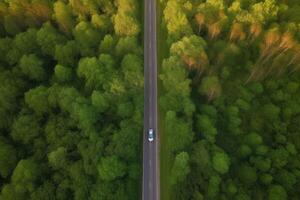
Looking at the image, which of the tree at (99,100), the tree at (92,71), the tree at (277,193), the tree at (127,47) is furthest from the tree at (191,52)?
the tree at (277,193)

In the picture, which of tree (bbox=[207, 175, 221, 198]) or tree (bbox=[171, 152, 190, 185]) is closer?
tree (bbox=[171, 152, 190, 185])

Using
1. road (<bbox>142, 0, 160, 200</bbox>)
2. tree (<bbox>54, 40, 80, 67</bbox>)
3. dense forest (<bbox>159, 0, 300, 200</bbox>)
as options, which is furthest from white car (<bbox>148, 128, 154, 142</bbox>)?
tree (<bbox>54, 40, 80, 67</bbox>)

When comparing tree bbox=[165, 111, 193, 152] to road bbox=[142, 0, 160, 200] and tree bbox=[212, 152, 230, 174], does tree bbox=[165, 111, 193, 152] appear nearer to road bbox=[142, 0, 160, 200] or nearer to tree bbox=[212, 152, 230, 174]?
road bbox=[142, 0, 160, 200]

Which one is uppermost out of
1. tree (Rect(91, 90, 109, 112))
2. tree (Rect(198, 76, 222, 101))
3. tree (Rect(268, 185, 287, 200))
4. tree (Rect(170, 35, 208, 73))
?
tree (Rect(170, 35, 208, 73))

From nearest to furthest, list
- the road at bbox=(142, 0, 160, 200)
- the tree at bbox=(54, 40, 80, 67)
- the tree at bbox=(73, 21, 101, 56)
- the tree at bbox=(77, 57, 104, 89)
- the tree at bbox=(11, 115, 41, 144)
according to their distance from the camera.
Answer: the road at bbox=(142, 0, 160, 200), the tree at bbox=(11, 115, 41, 144), the tree at bbox=(77, 57, 104, 89), the tree at bbox=(54, 40, 80, 67), the tree at bbox=(73, 21, 101, 56)

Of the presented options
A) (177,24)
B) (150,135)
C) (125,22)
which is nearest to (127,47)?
(125,22)

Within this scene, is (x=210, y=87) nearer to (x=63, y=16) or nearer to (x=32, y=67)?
(x=63, y=16)
